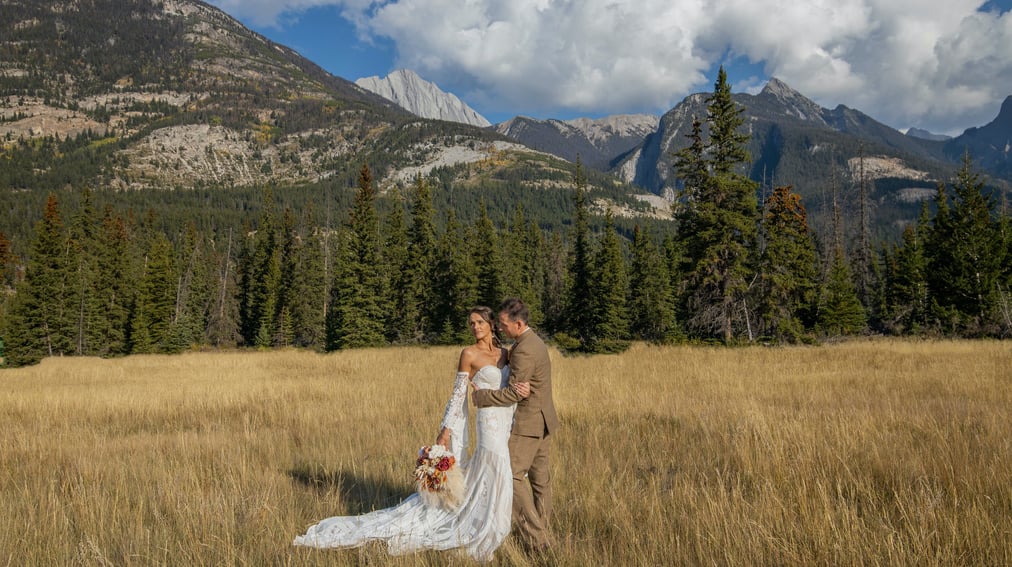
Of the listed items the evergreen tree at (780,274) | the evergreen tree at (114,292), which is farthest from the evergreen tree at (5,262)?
the evergreen tree at (780,274)

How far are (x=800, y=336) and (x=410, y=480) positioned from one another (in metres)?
22.3

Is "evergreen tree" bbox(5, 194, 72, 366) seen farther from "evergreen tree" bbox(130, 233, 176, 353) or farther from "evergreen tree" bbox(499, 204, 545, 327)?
"evergreen tree" bbox(499, 204, 545, 327)

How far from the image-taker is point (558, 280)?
61.8 m

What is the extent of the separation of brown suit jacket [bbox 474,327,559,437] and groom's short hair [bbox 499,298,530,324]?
0.45 ft

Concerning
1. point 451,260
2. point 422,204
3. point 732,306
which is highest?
point 422,204

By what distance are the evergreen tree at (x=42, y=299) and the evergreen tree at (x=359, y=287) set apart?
19.9 meters

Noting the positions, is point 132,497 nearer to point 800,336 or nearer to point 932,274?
point 800,336

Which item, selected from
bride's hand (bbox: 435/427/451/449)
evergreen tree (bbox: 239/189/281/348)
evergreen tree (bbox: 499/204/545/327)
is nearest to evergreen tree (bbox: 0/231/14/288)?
evergreen tree (bbox: 239/189/281/348)

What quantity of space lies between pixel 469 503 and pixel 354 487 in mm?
2421

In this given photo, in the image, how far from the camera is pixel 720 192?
22.6 m

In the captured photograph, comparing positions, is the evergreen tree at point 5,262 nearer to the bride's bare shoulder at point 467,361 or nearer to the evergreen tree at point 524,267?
the evergreen tree at point 524,267

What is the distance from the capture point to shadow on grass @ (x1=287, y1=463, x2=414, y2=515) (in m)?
5.14

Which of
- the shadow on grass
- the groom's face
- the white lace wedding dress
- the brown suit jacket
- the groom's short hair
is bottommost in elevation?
the shadow on grass

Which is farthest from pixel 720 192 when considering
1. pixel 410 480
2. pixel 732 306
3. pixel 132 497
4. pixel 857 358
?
pixel 132 497
